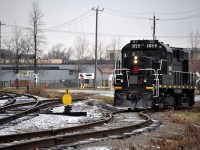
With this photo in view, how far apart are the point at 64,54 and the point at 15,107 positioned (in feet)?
458

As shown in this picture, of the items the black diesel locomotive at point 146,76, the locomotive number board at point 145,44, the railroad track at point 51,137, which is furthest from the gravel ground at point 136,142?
the locomotive number board at point 145,44

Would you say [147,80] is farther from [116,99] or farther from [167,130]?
[167,130]

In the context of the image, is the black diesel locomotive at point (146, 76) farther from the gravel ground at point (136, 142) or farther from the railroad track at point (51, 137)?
the railroad track at point (51, 137)

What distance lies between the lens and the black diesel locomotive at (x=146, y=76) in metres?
19.5

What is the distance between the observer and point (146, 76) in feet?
65.1

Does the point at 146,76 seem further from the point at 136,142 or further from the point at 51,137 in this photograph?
the point at 51,137

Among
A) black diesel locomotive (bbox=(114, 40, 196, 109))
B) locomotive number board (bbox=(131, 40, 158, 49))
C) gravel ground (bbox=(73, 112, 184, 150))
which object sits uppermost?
A: locomotive number board (bbox=(131, 40, 158, 49))

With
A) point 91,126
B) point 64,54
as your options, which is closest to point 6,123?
point 91,126

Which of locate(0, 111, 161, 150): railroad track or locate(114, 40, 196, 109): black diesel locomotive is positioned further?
locate(114, 40, 196, 109): black diesel locomotive

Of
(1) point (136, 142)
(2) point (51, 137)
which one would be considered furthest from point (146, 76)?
(2) point (51, 137)

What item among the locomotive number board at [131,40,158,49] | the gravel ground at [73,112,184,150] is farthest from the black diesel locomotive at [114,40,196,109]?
the gravel ground at [73,112,184,150]

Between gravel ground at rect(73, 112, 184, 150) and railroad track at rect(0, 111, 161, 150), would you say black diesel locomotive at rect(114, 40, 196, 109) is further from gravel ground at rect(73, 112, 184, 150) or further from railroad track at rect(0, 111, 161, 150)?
railroad track at rect(0, 111, 161, 150)

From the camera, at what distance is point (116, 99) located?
65.4ft

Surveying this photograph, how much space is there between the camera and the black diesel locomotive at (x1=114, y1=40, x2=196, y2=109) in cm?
1945
